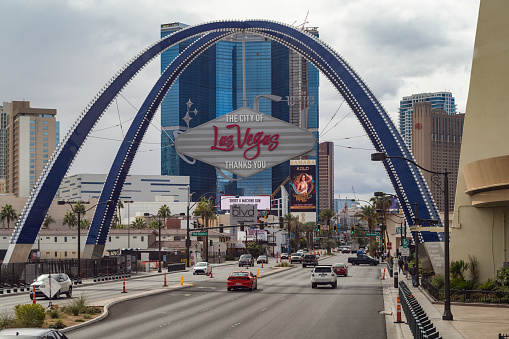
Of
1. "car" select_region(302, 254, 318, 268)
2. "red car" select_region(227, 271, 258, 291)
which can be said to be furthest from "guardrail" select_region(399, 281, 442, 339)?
"car" select_region(302, 254, 318, 268)

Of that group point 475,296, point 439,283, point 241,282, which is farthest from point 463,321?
point 241,282

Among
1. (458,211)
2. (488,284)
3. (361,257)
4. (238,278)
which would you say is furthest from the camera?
(361,257)

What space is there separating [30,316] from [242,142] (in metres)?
28.0

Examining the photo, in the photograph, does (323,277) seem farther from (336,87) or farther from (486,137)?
(336,87)

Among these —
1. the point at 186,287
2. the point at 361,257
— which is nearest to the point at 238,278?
the point at 186,287

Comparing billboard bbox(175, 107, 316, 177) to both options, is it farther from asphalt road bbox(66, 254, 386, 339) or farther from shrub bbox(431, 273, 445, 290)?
shrub bbox(431, 273, 445, 290)

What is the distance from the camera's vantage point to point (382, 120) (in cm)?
6116

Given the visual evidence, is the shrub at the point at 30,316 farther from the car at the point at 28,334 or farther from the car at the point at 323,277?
the car at the point at 323,277

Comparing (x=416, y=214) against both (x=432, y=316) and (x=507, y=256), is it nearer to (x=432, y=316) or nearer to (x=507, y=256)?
(x=507, y=256)

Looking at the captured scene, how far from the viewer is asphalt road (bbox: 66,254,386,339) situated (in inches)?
1015

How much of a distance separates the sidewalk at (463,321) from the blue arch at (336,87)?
22104mm

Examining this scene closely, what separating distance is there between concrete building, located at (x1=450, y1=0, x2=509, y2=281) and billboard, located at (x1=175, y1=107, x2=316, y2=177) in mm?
12911

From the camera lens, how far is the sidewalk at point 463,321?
81.5ft

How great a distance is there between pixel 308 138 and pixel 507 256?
16.3 metres
